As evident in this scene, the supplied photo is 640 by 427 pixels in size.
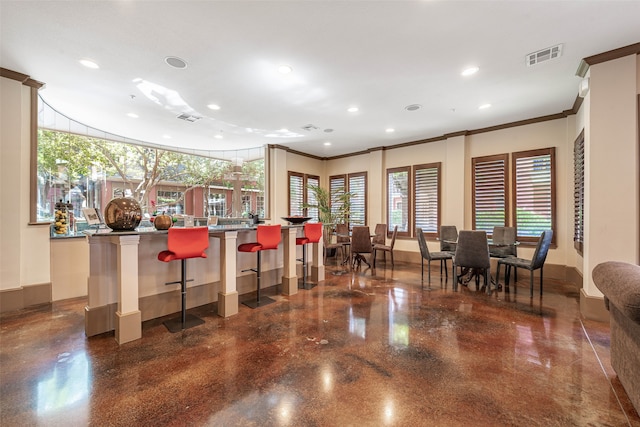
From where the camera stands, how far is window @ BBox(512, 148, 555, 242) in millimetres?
4914

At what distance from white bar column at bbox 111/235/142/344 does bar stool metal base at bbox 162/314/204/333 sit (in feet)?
1.00

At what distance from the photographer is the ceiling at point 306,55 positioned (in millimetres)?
2303

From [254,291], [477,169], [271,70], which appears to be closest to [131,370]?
[254,291]

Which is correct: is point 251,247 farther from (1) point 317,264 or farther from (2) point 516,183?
(2) point 516,183

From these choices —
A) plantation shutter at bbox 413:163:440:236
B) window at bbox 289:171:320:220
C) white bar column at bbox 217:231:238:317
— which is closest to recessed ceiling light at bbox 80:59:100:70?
white bar column at bbox 217:231:238:317

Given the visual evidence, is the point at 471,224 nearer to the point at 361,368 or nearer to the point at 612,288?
the point at 612,288

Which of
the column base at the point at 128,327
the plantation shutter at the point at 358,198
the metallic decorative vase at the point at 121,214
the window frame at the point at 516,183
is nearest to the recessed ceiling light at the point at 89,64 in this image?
the metallic decorative vase at the point at 121,214

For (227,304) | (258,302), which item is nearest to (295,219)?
(258,302)

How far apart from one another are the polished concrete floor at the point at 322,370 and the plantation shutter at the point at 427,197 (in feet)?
10.1

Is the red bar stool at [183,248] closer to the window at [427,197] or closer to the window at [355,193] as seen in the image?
the window at [355,193]

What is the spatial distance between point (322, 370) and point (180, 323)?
1.82m

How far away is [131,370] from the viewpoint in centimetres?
210

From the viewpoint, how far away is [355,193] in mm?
7691

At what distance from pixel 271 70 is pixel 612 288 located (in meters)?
3.61
